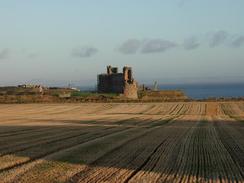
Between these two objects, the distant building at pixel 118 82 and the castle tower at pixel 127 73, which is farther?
the castle tower at pixel 127 73

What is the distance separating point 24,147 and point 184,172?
7.22 meters

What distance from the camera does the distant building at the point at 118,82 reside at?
390ft

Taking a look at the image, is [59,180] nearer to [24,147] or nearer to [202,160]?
[202,160]

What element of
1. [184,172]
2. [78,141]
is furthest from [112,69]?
[184,172]

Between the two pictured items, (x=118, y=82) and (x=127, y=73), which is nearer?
(x=127, y=73)

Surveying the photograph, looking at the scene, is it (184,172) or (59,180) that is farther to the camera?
(184,172)

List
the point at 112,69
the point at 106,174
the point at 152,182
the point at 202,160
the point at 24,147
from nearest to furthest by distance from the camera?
1. the point at 152,182
2. the point at 106,174
3. the point at 202,160
4. the point at 24,147
5. the point at 112,69

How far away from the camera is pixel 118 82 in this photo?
126m

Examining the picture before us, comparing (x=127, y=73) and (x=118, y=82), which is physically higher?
(x=127, y=73)

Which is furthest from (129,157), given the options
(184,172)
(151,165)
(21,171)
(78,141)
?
(78,141)

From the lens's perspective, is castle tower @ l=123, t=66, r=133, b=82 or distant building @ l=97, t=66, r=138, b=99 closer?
distant building @ l=97, t=66, r=138, b=99

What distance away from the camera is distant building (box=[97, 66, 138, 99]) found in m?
119

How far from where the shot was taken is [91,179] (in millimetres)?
12172

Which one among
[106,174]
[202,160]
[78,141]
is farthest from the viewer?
[78,141]
